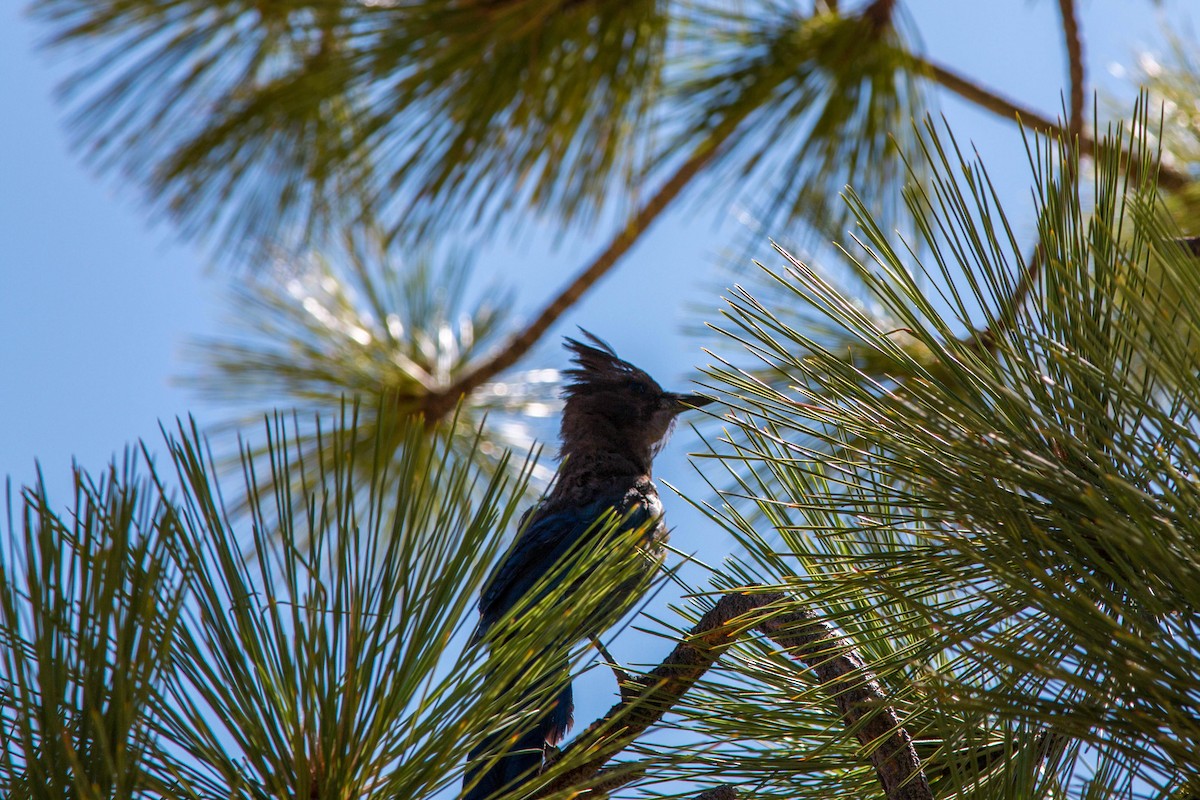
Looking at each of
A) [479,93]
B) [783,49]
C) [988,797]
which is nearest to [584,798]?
[988,797]

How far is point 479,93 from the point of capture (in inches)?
132

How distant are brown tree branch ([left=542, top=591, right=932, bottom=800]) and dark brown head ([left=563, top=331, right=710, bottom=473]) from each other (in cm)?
203

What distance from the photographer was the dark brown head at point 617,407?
3908 millimetres

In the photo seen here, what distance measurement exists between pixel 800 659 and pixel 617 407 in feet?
7.30

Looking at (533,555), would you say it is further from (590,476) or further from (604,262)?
(604,262)

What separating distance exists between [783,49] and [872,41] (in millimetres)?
275

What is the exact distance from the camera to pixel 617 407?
156 inches

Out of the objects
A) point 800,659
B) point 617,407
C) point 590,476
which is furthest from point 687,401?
point 800,659

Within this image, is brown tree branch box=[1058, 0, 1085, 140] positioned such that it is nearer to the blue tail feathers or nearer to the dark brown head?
the dark brown head

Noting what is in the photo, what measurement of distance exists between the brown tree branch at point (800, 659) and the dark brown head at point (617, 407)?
6.64 ft

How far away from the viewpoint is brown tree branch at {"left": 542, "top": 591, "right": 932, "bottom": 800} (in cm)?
154

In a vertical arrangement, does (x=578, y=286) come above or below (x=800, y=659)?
above

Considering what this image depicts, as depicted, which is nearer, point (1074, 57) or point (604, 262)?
point (1074, 57)

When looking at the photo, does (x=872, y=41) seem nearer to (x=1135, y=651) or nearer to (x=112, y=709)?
(x=1135, y=651)
